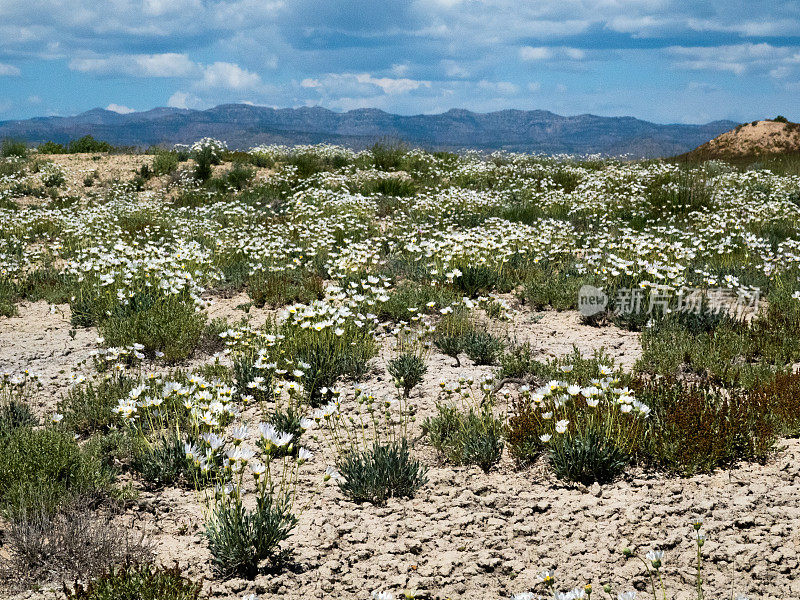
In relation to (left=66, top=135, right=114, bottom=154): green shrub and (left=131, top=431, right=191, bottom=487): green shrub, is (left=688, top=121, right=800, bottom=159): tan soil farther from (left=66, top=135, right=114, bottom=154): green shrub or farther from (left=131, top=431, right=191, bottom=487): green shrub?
(left=131, top=431, right=191, bottom=487): green shrub

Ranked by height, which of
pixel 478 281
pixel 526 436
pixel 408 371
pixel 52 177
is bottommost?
pixel 526 436

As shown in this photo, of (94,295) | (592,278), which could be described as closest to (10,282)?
(94,295)

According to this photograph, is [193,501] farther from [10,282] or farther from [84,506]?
[10,282]

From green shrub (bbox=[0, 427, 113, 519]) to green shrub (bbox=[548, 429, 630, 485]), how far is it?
3.10 meters

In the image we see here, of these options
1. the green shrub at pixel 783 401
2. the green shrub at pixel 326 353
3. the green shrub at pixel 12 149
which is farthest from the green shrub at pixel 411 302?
the green shrub at pixel 12 149

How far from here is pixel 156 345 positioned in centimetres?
691

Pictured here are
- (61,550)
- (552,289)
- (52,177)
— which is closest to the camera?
(61,550)

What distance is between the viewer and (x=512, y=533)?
351 cm

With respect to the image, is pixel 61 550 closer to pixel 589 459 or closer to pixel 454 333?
pixel 589 459

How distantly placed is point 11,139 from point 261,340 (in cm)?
2174

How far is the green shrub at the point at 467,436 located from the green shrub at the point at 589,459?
1.51 ft

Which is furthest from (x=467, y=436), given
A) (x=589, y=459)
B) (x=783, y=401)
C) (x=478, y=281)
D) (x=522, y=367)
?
(x=478, y=281)

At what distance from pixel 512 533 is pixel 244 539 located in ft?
4.97

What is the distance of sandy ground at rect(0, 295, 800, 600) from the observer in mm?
3082
